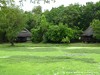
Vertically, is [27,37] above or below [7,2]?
below

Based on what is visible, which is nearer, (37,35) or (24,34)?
(37,35)

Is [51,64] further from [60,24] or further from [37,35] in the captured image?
[37,35]

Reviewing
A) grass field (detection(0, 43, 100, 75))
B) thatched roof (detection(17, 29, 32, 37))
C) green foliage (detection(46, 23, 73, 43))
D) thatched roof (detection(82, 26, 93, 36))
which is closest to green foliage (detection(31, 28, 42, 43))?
green foliage (detection(46, 23, 73, 43))

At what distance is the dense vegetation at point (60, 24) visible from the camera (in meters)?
69.3

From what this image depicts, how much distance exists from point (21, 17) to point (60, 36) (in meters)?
11.2

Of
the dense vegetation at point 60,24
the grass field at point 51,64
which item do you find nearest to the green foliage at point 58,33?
the dense vegetation at point 60,24

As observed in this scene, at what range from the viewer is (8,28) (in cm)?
6806

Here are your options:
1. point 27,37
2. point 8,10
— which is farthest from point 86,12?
point 8,10

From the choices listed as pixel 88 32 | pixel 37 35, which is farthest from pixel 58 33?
pixel 88 32

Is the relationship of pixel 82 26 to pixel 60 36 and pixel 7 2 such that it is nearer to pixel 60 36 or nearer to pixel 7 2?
pixel 60 36

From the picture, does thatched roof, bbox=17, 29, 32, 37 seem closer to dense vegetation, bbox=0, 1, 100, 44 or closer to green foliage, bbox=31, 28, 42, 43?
dense vegetation, bbox=0, 1, 100, 44

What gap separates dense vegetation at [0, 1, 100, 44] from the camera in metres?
69.3

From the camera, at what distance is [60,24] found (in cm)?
7706

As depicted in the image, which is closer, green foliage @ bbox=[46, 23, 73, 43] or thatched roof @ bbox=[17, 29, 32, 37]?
green foliage @ bbox=[46, 23, 73, 43]
